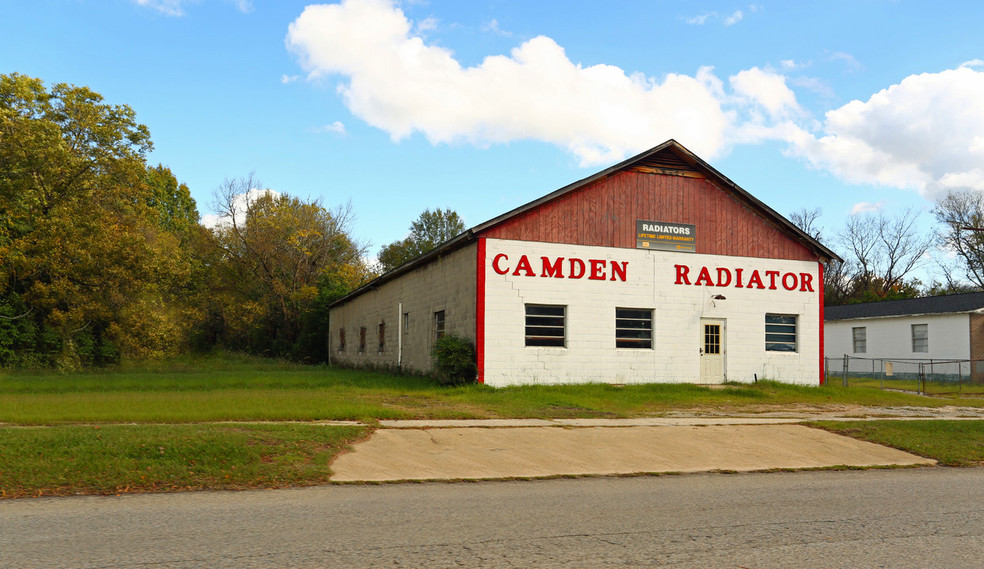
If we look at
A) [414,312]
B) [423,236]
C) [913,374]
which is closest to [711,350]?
[414,312]

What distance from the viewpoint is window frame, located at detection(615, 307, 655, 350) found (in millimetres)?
22484

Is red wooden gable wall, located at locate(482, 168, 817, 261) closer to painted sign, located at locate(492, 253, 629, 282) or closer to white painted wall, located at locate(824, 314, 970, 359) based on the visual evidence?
painted sign, located at locate(492, 253, 629, 282)

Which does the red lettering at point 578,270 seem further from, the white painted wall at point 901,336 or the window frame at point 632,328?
the white painted wall at point 901,336

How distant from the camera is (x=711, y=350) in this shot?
23328mm

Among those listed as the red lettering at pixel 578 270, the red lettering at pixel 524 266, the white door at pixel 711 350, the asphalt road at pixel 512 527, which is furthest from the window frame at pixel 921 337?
the asphalt road at pixel 512 527

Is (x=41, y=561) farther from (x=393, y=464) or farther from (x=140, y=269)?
(x=140, y=269)

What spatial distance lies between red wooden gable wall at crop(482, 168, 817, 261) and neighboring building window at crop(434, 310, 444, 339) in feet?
14.2

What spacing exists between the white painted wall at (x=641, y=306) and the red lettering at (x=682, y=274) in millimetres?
154

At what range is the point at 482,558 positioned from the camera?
18.2ft

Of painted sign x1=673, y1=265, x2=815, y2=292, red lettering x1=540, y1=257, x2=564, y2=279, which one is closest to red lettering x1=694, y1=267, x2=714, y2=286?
painted sign x1=673, y1=265, x2=815, y2=292

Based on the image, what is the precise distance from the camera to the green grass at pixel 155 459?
8.38m

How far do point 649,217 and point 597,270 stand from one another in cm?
249

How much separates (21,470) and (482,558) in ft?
19.6

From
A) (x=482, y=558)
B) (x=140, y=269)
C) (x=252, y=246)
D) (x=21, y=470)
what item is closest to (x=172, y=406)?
(x=21, y=470)
